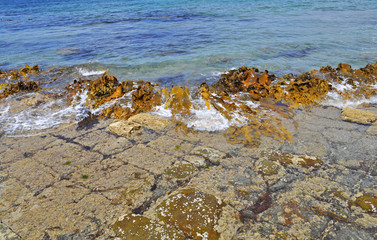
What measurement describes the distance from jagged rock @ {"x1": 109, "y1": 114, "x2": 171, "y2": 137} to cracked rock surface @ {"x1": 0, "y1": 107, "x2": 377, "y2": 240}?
97 mm

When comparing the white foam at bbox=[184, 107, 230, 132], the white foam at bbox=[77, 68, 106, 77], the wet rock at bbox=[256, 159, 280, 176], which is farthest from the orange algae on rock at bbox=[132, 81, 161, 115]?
the white foam at bbox=[77, 68, 106, 77]

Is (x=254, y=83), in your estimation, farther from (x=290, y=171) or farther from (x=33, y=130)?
(x=33, y=130)

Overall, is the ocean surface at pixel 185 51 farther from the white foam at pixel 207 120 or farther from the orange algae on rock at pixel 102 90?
the orange algae on rock at pixel 102 90

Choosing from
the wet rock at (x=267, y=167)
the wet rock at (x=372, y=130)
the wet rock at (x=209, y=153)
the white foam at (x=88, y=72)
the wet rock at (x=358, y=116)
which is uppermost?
the white foam at (x=88, y=72)

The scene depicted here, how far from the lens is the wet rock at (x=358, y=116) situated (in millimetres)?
3559

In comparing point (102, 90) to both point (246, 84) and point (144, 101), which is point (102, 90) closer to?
point (144, 101)

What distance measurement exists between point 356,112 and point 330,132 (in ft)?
2.31

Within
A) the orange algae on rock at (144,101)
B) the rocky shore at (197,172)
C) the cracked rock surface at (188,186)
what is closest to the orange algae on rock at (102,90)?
the rocky shore at (197,172)

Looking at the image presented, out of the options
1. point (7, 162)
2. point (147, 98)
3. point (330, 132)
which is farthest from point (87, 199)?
point (330, 132)

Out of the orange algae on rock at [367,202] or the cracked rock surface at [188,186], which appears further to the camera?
the orange algae on rock at [367,202]

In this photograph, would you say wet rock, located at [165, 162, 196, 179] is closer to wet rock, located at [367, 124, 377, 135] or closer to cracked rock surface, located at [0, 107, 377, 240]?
cracked rock surface, located at [0, 107, 377, 240]

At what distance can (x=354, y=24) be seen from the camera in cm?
1120

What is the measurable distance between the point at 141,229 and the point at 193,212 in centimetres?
42

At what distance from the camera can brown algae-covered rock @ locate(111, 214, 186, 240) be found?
198 centimetres
